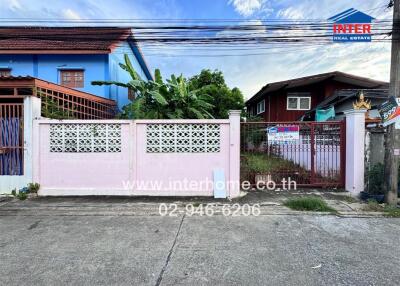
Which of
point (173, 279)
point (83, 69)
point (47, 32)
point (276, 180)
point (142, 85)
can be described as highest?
point (47, 32)

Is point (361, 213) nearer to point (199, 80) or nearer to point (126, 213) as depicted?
point (126, 213)

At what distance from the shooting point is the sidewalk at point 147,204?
5375 millimetres

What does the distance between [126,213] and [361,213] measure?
4791mm

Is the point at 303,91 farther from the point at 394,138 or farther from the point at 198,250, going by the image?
the point at 198,250

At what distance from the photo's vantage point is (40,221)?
16.1 ft

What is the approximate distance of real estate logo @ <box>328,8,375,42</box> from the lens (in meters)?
6.12

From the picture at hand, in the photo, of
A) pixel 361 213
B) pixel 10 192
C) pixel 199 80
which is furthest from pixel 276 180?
pixel 199 80

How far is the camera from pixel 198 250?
3664 millimetres

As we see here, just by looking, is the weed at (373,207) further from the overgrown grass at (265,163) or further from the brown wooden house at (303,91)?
the brown wooden house at (303,91)

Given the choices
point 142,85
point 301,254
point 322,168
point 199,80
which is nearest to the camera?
point 301,254

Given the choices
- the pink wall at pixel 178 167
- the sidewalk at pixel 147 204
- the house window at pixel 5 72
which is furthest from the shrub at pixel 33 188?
the house window at pixel 5 72

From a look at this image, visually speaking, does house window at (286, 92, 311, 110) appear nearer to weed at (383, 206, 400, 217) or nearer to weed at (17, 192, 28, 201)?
weed at (383, 206, 400, 217)

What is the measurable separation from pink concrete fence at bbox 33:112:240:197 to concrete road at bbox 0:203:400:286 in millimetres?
1476

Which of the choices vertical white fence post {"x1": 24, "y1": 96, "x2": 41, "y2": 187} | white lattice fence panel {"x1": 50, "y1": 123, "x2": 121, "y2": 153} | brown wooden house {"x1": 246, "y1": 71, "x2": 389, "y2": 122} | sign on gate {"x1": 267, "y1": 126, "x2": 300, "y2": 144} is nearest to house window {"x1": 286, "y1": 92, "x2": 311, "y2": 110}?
brown wooden house {"x1": 246, "y1": 71, "x2": 389, "y2": 122}
